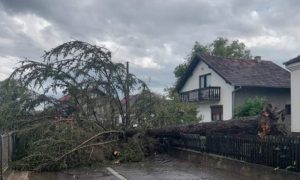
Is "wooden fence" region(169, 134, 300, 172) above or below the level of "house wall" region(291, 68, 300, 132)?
below

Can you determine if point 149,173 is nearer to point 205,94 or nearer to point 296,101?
point 296,101

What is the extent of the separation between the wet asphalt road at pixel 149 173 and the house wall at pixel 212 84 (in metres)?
14.9

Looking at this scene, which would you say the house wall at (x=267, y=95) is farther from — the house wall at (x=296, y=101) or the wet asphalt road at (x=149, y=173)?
the wet asphalt road at (x=149, y=173)

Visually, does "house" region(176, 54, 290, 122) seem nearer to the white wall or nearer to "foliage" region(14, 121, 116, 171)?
the white wall

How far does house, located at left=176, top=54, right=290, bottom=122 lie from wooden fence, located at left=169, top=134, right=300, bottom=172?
559 inches

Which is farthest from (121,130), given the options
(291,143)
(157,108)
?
(291,143)

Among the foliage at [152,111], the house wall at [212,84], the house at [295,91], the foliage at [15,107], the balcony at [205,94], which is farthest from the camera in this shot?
the balcony at [205,94]

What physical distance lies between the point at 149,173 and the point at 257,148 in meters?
3.42

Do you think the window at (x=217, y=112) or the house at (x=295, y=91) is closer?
the house at (x=295, y=91)

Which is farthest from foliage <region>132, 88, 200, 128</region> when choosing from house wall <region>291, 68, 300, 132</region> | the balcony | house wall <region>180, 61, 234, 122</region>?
the balcony

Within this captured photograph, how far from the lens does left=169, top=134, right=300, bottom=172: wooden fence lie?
9570mm

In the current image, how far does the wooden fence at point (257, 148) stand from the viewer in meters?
9.57

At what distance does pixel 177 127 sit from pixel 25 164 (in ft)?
19.0

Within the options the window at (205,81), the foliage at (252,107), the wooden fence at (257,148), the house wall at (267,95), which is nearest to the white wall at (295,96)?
the foliage at (252,107)
